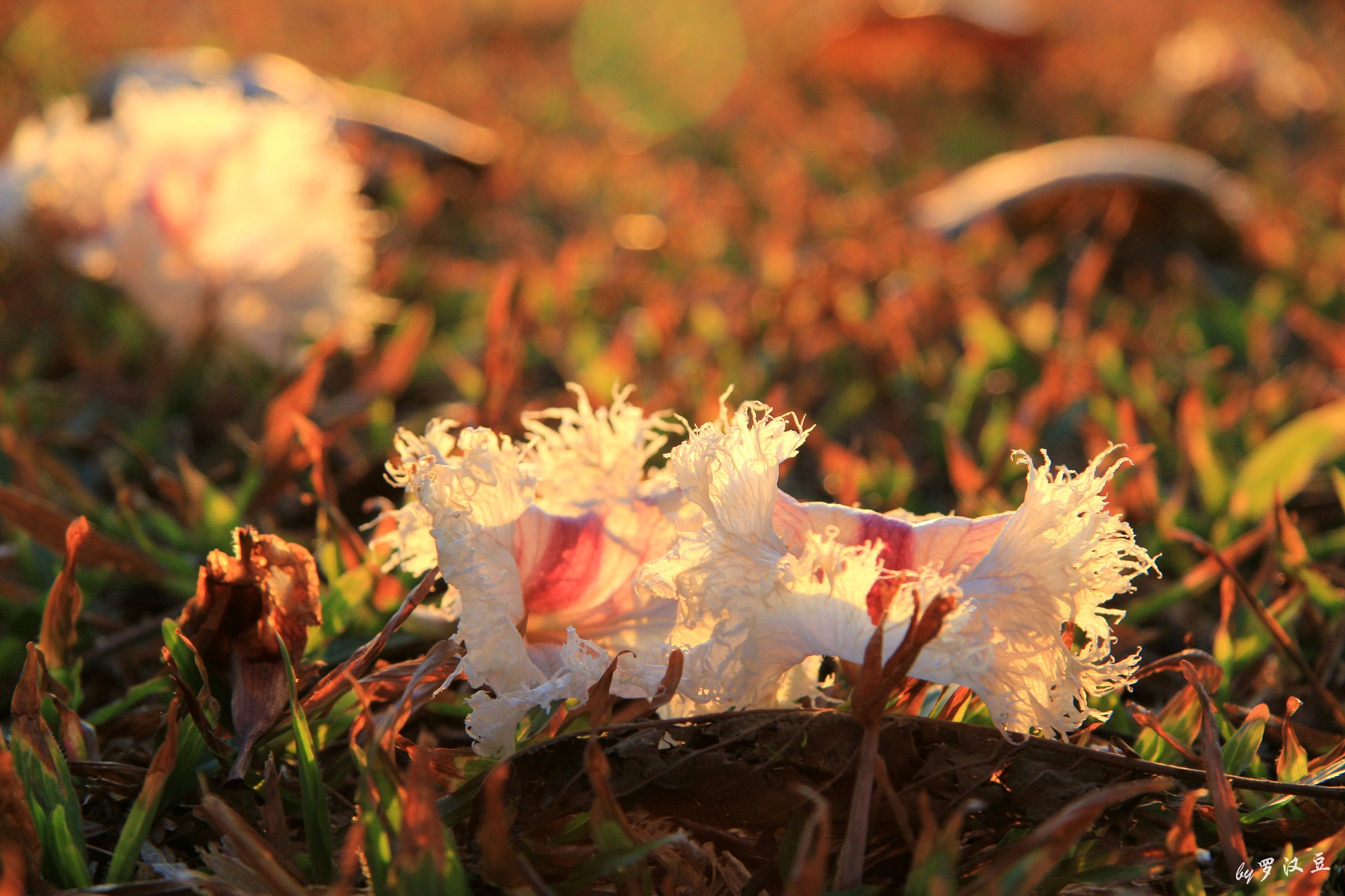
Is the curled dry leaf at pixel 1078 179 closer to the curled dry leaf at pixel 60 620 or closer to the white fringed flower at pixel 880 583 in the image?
the white fringed flower at pixel 880 583

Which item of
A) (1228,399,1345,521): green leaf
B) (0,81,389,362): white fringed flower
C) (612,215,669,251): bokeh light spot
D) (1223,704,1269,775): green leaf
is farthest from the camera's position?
(612,215,669,251): bokeh light spot

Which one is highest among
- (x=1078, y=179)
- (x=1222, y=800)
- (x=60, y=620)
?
(x=1078, y=179)

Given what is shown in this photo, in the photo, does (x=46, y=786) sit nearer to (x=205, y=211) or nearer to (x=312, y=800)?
(x=312, y=800)

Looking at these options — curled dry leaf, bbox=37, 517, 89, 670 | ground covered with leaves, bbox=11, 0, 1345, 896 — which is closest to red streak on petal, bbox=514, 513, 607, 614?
ground covered with leaves, bbox=11, 0, 1345, 896

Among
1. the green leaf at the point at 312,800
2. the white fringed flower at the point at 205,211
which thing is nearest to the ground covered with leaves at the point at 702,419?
the green leaf at the point at 312,800

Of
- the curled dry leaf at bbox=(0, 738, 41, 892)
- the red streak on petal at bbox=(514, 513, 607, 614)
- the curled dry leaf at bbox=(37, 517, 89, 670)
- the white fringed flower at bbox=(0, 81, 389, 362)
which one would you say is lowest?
the curled dry leaf at bbox=(0, 738, 41, 892)

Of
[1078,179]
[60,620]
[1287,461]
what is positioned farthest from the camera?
[1078,179]

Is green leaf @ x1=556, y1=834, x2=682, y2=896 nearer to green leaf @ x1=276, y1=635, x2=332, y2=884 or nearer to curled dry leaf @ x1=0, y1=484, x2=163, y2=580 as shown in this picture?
green leaf @ x1=276, y1=635, x2=332, y2=884

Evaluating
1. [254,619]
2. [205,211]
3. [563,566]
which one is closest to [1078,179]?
[205,211]
